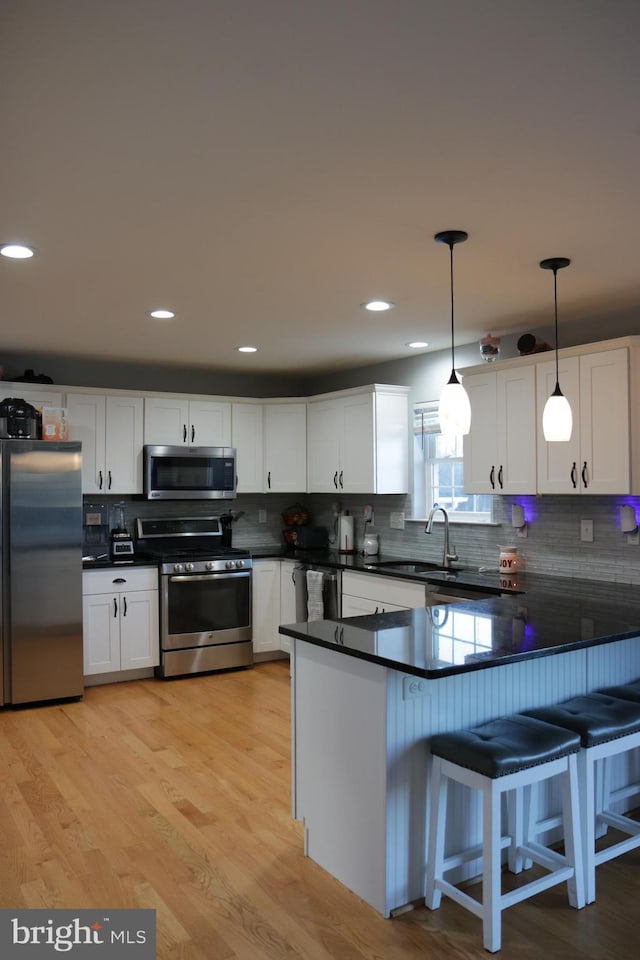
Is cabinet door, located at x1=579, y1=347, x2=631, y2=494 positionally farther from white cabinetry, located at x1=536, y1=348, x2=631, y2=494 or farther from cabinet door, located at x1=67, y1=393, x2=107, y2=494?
cabinet door, located at x1=67, y1=393, x2=107, y2=494

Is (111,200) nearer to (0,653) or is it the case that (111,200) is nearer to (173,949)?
(173,949)

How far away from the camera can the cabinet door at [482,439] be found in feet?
15.1

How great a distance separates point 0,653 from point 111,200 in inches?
138

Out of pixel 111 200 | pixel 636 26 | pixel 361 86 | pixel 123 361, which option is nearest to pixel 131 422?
pixel 123 361

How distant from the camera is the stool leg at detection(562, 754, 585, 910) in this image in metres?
2.48

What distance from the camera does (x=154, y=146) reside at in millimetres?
2115

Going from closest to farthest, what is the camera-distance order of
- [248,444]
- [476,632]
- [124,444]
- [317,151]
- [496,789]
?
[317,151], [496,789], [476,632], [124,444], [248,444]

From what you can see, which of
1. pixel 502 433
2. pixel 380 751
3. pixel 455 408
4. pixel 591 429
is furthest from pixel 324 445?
pixel 380 751

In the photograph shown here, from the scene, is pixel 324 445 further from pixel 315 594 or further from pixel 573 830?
pixel 573 830

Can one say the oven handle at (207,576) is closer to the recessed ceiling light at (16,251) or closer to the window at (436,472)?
the window at (436,472)

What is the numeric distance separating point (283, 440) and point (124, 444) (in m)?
1.37

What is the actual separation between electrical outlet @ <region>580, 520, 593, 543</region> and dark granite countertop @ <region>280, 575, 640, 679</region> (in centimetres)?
67

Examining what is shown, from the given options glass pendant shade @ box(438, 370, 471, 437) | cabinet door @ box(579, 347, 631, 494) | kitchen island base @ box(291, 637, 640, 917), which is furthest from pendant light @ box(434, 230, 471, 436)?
cabinet door @ box(579, 347, 631, 494)

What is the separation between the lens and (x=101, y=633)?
17.9ft
